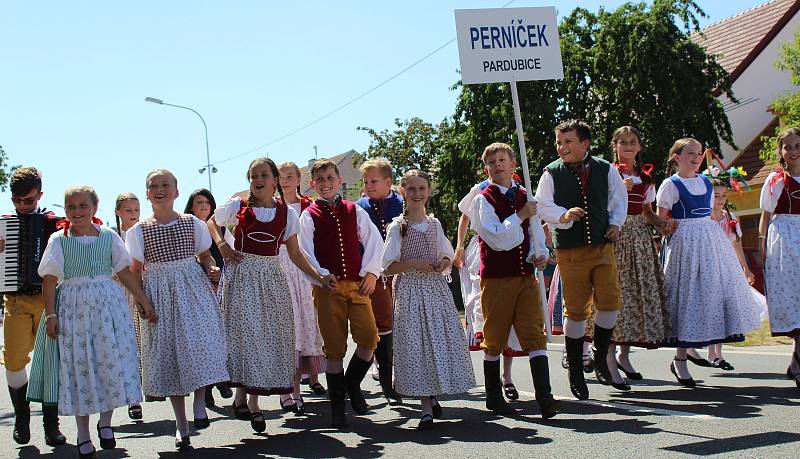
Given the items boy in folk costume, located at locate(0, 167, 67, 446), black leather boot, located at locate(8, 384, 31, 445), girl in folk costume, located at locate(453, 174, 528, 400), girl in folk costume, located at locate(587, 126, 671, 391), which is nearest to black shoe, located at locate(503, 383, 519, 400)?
girl in folk costume, located at locate(453, 174, 528, 400)

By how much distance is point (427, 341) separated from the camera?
7004 millimetres

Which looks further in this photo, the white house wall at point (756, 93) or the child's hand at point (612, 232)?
the white house wall at point (756, 93)

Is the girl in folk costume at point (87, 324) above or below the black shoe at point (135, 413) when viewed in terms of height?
above

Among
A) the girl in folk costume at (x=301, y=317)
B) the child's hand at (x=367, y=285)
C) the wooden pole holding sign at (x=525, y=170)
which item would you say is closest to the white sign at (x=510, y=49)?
the wooden pole holding sign at (x=525, y=170)

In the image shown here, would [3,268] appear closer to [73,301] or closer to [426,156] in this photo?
[73,301]

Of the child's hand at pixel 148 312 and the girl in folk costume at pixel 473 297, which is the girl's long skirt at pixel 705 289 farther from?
the child's hand at pixel 148 312

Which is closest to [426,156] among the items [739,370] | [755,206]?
[755,206]

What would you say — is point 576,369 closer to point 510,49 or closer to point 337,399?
point 337,399

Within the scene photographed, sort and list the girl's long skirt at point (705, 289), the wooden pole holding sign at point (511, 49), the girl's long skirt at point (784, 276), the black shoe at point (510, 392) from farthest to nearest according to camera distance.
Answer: the wooden pole holding sign at point (511, 49)
the girl's long skirt at point (705, 289)
the black shoe at point (510, 392)
the girl's long skirt at point (784, 276)

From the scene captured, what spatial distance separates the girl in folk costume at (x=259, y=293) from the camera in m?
7.14

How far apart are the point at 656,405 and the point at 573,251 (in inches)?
54.4

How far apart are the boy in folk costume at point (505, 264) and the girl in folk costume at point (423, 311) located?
281mm

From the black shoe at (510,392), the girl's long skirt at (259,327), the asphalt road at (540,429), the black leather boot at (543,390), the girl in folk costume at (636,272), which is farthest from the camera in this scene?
the girl in folk costume at (636,272)

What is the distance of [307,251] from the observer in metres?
7.34
